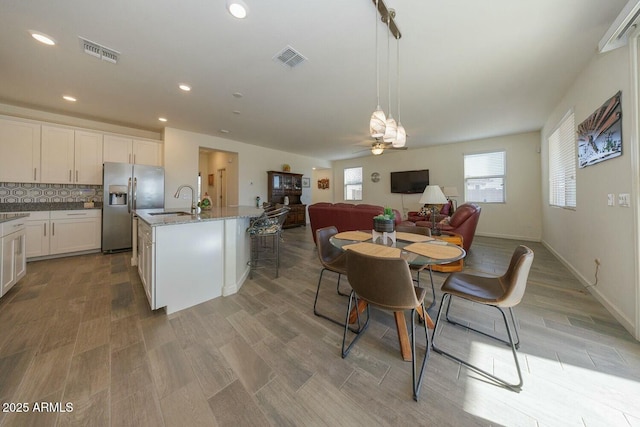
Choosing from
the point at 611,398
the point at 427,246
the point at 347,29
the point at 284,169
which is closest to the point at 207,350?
the point at 427,246

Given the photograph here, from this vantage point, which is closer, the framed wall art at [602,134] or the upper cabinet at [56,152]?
the framed wall art at [602,134]

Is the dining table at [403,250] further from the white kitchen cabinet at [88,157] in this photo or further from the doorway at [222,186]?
the doorway at [222,186]

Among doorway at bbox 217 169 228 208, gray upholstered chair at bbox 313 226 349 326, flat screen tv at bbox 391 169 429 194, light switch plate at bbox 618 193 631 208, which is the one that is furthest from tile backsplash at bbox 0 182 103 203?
flat screen tv at bbox 391 169 429 194

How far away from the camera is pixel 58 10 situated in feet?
5.79

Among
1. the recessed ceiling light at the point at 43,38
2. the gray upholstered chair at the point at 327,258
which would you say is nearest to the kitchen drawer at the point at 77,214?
the recessed ceiling light at the point at 43,38

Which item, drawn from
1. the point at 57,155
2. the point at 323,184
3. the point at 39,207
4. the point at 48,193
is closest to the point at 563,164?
the point at 323,184

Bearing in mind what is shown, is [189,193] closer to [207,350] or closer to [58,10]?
[58,10]

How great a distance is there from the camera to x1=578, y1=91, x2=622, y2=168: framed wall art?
184 cm

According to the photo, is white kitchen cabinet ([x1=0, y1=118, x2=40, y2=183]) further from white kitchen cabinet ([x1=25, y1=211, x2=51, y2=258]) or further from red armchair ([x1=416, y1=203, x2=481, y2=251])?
red armchair ([x1=416, y1=203, x2=481, y2=251])

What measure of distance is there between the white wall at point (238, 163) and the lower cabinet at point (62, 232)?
1.26m

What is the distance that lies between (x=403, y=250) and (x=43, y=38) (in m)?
3.96

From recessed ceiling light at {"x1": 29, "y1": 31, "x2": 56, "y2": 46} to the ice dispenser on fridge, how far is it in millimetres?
2353

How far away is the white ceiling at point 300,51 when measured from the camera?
69.9 inches

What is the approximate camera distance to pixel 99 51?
2.23m
